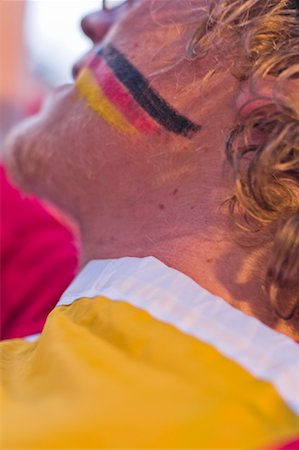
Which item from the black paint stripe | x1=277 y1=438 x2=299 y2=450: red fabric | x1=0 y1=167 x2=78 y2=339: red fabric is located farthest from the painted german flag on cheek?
x1=0 y1=167 x2=78 y2=339: red fabric

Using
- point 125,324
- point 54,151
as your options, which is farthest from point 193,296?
point 54,151

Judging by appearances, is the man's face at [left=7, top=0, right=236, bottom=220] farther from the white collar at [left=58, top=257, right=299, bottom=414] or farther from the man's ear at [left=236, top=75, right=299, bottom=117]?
the white collar at [left=58, top=257, right=299, bottom=414]

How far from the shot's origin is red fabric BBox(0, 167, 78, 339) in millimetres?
1444

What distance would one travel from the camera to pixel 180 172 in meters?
0.90

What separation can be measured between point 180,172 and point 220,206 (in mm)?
85

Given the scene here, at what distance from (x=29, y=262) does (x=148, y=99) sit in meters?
0.74

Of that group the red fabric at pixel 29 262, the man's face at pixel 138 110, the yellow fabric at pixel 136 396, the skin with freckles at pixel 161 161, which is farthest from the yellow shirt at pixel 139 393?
the red fabric at pixel 29 262

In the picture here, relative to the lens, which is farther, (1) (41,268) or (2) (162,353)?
(1) (41,268)

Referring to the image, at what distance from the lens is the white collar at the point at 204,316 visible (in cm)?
65

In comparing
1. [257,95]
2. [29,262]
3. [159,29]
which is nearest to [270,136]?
[257,95]

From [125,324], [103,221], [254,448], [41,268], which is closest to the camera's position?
[254,448]

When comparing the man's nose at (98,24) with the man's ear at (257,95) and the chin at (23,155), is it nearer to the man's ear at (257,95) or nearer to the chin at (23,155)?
the chin at (23,155)

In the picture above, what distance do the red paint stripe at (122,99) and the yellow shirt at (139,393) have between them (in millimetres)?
286

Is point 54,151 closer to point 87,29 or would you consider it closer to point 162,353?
point 87,29
